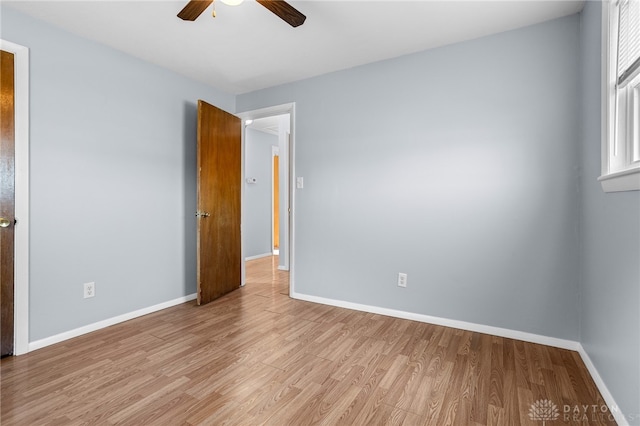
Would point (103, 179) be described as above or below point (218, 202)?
above

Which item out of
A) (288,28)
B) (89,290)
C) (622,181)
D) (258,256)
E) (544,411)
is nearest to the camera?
(622,181)

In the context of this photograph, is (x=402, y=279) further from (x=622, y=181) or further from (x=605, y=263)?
(x=622, y=181)

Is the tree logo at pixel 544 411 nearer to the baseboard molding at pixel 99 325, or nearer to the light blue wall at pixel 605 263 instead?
the light blue wall at pixel 605 263

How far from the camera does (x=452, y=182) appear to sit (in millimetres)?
2662

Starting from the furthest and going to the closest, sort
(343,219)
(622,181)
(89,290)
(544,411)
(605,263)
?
(343,219) < (89,290) < (605,263) < (544,411) < (622,181)

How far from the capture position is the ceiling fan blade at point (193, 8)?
1.81m

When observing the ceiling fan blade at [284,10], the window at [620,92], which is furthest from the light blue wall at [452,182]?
the ceiling fan blade at [284,10]

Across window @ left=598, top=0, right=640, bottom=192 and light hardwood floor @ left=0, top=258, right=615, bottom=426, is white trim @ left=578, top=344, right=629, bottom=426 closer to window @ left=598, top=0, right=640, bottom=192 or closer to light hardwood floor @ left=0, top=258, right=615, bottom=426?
light hardwood floor @ left=0, top=258, right=615, bottom=426

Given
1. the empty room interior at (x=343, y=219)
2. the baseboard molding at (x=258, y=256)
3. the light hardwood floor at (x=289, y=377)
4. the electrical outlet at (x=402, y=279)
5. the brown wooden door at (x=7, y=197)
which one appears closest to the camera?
the light hardwood floor at (x=289, y=377)

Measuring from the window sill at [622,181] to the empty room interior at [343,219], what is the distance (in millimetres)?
16

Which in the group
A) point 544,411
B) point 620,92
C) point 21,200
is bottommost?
point 544,411

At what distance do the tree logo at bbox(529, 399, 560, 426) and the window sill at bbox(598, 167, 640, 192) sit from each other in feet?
3.79

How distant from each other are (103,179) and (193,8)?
1.66 m

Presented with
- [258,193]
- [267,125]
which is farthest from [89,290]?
[267,125]
